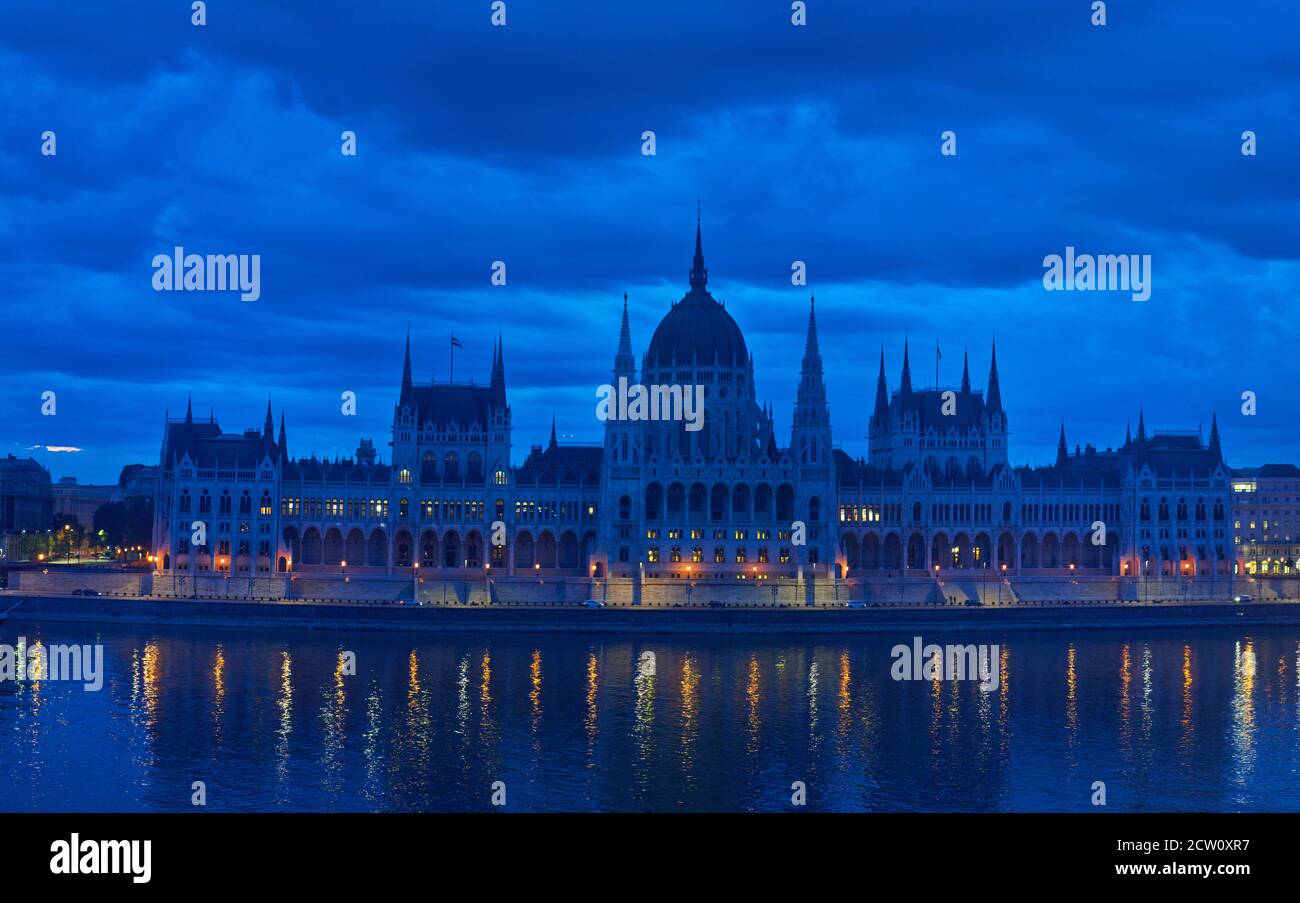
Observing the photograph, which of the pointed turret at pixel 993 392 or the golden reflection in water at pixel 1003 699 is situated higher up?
the pointed turret at pixel 993 392

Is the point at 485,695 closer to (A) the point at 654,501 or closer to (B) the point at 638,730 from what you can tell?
(B) the point at 638,730

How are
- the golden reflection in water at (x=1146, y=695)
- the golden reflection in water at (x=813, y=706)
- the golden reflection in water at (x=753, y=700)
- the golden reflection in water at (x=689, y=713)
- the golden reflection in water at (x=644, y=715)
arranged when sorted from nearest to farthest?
the golden reflection in water at (x=689, y=713)
the golden reflection in water at (x=644, y=715)
the golden reflection in water at (x=813, y=706)
the golden reflection in water at (x=753, y=700)
the golden reflection in water at (x=1146, y=695)

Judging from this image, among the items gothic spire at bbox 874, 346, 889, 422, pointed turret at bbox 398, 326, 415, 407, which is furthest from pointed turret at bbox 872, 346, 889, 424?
pointed turret at bbox 398, 326, 415, 407

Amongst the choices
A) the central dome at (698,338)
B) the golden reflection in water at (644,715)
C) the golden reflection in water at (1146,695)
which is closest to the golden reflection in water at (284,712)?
the golden reflection in water at (644,715)

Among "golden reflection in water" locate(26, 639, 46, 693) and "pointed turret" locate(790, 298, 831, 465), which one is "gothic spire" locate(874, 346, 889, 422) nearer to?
"pointed turret" locate(790, 298, 831, 465)

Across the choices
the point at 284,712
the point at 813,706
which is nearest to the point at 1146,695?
the point at 813,706

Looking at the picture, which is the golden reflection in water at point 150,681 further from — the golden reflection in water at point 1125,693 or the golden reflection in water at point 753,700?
the golden reflection in water at point 1125,693
